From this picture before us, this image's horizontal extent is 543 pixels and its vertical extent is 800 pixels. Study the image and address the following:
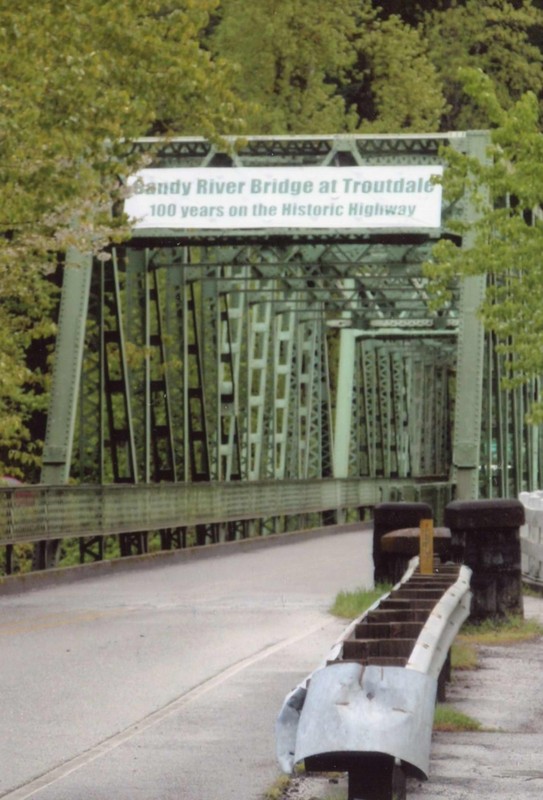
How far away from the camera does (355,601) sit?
18750 millimetres

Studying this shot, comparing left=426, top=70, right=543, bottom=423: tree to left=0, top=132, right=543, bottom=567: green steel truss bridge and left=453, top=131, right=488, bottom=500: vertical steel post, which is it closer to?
left=453, top=131, right=488, bottom=500: vertical steel post

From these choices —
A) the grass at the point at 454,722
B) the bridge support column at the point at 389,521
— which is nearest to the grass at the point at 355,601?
the bridge support column at the point at 389,521

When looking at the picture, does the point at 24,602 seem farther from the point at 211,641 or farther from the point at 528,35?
the point at 528,35

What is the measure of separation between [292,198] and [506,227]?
11.9 ft

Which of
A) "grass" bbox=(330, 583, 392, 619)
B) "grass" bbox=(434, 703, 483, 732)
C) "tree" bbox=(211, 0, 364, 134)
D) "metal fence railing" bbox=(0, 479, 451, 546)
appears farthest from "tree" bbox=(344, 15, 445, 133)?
"grass" bbox=(434, 703, 483, 732)

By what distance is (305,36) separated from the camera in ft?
195

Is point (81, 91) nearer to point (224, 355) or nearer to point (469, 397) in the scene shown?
point (469, 397)

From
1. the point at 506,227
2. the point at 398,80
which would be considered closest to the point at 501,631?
the point at 506,227

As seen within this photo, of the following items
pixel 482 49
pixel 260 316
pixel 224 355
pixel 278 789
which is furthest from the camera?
pixel 482 49

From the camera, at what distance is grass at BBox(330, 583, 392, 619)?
1812 cm

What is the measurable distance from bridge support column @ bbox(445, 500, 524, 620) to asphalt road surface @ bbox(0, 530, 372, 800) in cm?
119

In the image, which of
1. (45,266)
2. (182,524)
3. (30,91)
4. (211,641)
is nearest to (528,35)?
(182,524)

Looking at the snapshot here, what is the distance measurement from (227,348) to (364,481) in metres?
15.0

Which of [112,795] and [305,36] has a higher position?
[305,36]
